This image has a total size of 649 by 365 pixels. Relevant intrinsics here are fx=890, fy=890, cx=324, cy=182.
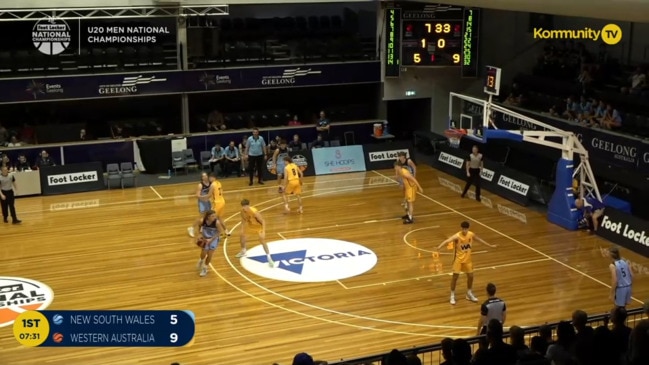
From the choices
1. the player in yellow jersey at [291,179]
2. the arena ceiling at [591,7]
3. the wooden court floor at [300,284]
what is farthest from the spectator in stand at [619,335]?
the player in yellow jersey at [291,179]

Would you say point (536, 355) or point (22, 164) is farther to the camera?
point (22, 164)

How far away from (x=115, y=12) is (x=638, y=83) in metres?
16.0

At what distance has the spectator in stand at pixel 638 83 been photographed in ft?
86.1

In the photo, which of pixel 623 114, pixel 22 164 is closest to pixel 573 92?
pixel 623 114

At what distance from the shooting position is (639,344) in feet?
30.4

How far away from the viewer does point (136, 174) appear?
90.4 feet

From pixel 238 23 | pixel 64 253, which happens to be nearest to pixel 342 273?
pixel 64 253

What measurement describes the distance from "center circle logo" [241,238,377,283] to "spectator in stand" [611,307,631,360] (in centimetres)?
828

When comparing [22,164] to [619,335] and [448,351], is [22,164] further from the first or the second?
[619,335]

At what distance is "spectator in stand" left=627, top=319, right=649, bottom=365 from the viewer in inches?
358

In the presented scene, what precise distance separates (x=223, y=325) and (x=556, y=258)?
7.77 metres

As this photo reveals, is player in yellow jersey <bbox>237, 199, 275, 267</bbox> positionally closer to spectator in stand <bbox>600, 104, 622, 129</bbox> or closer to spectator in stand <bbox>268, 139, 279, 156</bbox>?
spectator in stand <bbox>268, 139, 279, 156</bbox>

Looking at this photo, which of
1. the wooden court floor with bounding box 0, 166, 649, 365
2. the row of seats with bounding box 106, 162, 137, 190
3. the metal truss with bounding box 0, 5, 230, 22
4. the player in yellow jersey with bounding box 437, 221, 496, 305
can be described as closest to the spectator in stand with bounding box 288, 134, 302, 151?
the wooden court floor with bounding box 0, 166, 649, 365

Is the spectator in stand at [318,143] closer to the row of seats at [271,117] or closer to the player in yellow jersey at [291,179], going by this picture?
the row of seats at [271,117]
